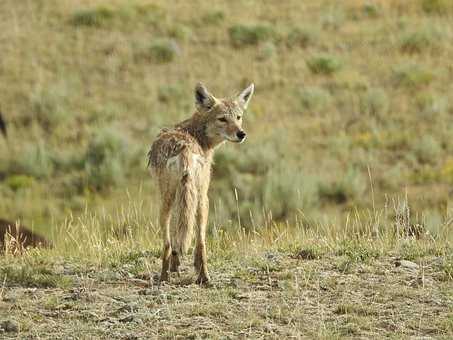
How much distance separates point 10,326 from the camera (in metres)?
7.24

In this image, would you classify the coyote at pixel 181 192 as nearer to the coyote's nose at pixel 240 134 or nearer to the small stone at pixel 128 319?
the coyote's nose at pixel 240 134

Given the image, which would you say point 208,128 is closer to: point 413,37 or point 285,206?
point 285,206

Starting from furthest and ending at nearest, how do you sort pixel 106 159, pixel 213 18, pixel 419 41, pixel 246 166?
pixel 213 18
pixel 419 41
pixel 246 166
pixel 106 159

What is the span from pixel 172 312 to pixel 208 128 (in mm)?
2350

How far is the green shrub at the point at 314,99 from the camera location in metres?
25.4

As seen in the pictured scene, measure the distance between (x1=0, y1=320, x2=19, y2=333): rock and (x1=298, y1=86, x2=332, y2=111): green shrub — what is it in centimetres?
1845

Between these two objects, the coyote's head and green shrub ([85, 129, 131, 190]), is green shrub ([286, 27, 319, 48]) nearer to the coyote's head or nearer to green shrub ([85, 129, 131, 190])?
green shrub ([85, 129, 131, 190])

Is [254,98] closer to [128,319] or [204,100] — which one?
[204,100]

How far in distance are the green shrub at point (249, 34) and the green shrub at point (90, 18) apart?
12.0 feet

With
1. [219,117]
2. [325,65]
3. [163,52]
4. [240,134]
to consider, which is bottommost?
[325,65]

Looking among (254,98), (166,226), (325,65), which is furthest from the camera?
(325,65)

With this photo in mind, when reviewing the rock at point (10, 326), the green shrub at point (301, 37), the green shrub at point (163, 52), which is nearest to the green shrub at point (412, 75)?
the green shrub at point (301, 37)

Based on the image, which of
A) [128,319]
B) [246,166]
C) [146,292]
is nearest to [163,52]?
[246,166]

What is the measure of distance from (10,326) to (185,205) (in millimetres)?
1686
